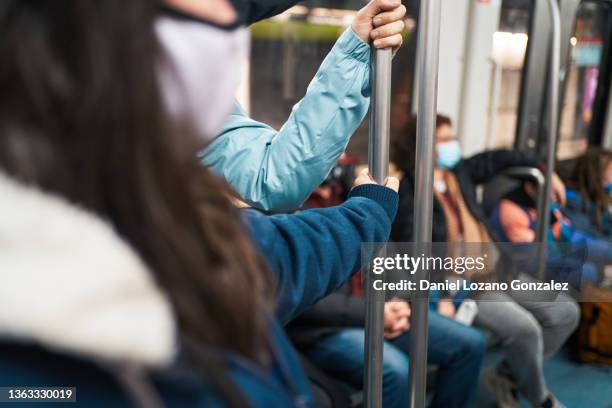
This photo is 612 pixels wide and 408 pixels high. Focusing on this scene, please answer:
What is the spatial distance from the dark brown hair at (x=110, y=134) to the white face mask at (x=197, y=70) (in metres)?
0.02

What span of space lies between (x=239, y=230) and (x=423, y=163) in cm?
56

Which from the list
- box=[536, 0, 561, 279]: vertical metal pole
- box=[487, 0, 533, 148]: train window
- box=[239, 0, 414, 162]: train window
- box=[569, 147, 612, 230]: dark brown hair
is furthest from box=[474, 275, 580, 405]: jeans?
box=[487, 0, 533, 148]: train window

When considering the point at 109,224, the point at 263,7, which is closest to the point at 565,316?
the point at 263,7

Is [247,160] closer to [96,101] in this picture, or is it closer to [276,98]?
[96,101]

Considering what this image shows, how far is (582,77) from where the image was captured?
3480 millimetres

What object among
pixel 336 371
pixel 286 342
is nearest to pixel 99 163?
pixel 286 342

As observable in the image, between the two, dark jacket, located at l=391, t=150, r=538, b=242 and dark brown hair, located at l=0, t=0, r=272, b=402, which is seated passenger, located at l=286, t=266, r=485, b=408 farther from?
dark brown hair, located at l=0, t=0, r=272, b=402

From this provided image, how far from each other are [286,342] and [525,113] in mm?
2977

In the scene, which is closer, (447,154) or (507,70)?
(447,154)

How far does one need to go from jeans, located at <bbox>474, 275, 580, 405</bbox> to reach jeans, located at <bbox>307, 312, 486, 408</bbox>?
0.19 meters

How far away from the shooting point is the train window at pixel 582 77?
3.27 metres

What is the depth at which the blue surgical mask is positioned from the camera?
2.38 metres

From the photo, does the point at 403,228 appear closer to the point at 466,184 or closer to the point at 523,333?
the point at 466,184

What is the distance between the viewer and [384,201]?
0.91m
